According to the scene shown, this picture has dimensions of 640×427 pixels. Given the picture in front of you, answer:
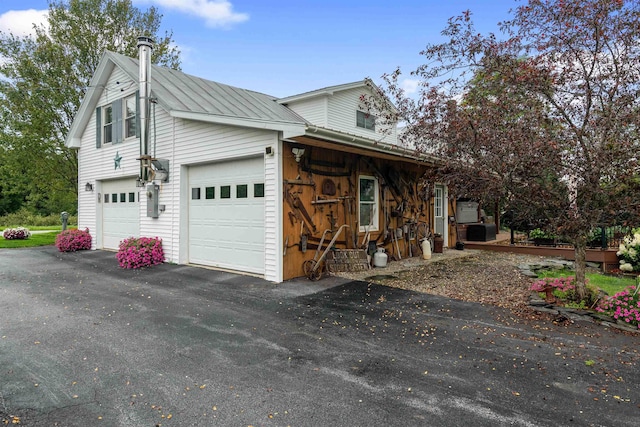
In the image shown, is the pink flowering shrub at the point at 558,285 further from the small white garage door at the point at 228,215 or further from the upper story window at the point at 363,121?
the upper story window at the point at 363,121

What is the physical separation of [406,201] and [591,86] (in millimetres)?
5735

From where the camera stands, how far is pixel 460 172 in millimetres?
5730

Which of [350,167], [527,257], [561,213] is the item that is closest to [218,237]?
[350,167]

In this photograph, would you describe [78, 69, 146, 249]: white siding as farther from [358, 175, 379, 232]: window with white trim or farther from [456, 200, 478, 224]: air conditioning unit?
[456, 200, 478, 224]: air conditioning unit

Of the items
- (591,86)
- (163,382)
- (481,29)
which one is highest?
(481,29)

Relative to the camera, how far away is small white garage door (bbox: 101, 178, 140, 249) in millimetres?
10992

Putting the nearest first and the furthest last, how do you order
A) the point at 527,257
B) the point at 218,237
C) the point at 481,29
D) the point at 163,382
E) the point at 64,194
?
1. the point at 163,382
2. the point at 481,29
3. the point at 218,237
4. the point at 527,257
5. the point at 64,194

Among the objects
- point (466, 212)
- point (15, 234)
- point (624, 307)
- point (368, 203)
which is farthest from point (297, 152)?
point (15, 234)

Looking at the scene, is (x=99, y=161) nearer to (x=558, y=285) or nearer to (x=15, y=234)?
(x=15, y=234)

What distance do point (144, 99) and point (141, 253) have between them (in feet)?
12.3

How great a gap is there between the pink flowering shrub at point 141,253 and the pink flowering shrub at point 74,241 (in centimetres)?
378

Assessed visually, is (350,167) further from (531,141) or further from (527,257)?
(527,257)

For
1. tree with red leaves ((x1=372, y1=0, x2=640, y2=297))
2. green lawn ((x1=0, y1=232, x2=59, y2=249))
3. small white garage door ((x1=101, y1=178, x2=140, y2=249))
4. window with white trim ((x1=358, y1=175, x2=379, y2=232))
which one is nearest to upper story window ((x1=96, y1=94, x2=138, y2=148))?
small white garage door ((x1=101, y1=178, x2=140, y2=249))

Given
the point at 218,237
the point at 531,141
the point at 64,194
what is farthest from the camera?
the point at 64,194
